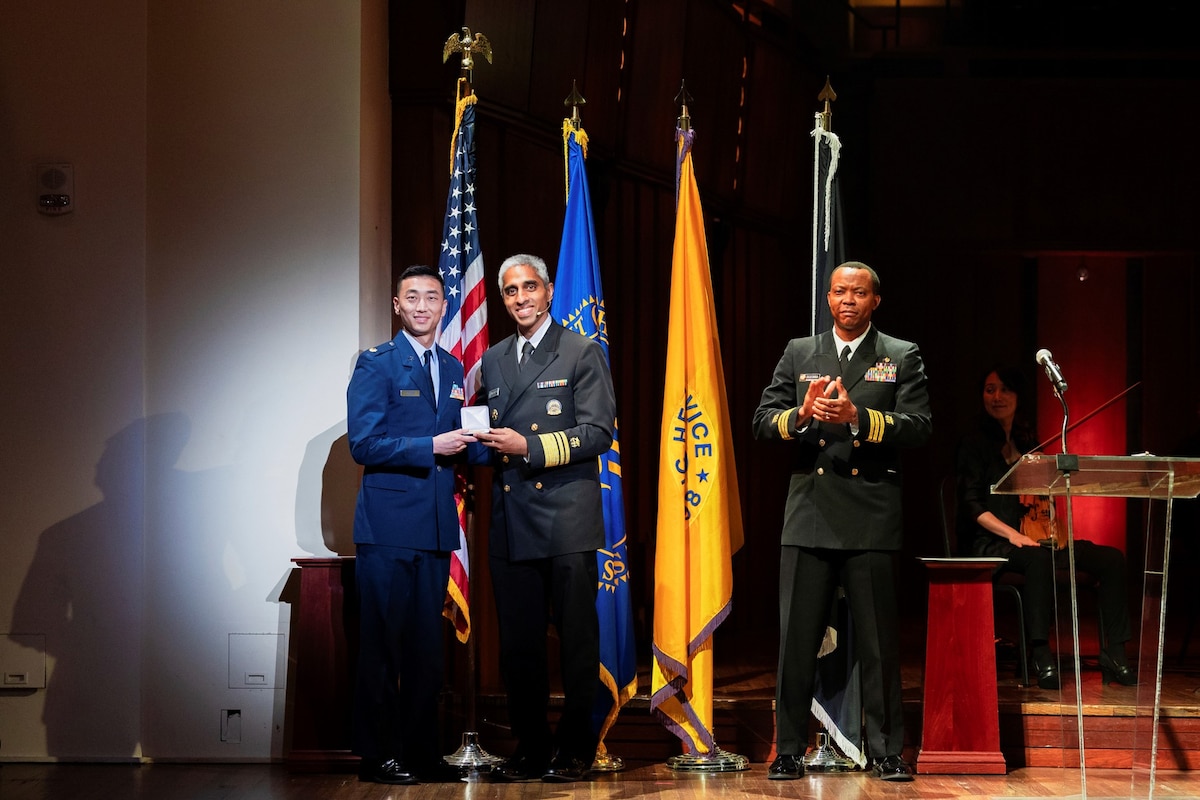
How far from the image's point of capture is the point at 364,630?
14.0 feet

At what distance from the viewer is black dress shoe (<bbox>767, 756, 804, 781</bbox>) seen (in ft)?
14.1

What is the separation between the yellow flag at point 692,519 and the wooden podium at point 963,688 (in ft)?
2.44

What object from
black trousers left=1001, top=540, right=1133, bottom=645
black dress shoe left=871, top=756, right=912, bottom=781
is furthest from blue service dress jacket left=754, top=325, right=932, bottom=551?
black trousers left=1001, top=540, right=1133, bottom=645

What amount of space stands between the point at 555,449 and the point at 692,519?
27.1 inches

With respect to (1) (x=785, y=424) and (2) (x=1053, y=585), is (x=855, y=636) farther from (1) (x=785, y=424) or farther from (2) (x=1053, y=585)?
(2) (x=1053, y=585)

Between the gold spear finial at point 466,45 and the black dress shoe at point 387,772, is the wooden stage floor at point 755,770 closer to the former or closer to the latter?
the black dress shoe at point 387,772

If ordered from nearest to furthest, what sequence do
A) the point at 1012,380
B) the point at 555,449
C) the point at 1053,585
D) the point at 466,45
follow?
the point at 555,449
the point at 466,45
the point at 1053,585
the point at 1012,380

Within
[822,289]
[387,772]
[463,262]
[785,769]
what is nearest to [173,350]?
[463,262]

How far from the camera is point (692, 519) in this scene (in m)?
4.63

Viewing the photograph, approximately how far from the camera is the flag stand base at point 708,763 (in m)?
4.50

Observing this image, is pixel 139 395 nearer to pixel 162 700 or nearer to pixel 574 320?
pixel 162 700

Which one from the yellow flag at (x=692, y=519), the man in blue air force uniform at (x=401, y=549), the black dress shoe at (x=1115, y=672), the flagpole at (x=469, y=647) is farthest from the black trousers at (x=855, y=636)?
the black dress shoe at (x=1115, y=672)

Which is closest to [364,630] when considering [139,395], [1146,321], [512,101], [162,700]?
[162,700]

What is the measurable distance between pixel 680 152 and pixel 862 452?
135 centimetres
